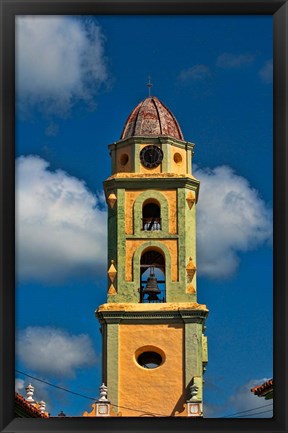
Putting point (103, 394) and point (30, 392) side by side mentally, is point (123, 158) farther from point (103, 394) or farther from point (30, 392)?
point (30, 392)

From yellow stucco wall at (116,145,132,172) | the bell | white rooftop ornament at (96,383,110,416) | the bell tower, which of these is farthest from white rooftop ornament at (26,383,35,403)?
yellow stucco wall at (116,145,132,172)

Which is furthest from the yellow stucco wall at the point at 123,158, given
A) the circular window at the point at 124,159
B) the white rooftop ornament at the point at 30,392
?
the white rooftop ornament at the point at 30,392

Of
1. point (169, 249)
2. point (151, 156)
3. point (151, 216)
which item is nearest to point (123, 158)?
point (151, 156)

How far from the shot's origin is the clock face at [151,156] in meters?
44.4

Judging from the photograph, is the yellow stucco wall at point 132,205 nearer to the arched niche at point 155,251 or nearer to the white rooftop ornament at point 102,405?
the arched niche at point 155,251

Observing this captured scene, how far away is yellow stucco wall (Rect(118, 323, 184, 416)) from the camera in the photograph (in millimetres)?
40906

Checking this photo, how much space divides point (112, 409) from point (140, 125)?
9803mm

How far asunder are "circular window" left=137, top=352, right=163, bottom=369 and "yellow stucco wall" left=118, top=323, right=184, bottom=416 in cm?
37

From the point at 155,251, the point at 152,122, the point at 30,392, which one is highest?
the point at 152,122

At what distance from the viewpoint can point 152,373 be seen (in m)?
41.9

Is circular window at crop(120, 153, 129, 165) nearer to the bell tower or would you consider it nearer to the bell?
the bell tower
